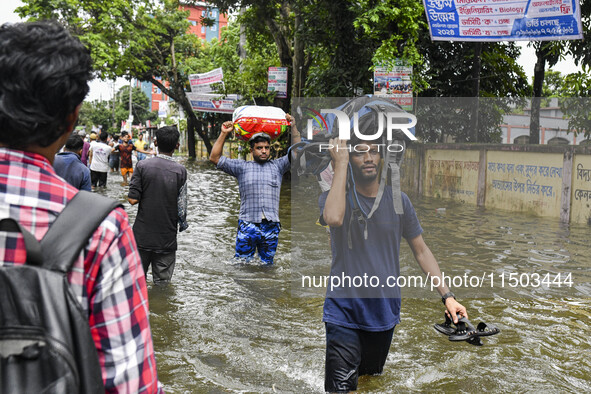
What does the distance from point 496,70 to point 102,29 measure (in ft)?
50.9

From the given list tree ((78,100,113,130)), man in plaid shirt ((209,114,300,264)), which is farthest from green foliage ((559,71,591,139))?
tree ((78,100,113,130))

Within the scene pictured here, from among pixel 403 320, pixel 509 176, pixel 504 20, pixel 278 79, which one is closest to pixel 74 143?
pixel 403 320

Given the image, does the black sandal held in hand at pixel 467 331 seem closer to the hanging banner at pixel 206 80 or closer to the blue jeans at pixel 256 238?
the blue jeans at pixel 256 238

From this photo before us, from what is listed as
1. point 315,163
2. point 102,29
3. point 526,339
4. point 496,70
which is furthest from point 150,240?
point 102,29

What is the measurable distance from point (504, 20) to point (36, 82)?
42.3 ft

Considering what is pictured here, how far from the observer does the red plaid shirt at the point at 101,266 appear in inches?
53.9

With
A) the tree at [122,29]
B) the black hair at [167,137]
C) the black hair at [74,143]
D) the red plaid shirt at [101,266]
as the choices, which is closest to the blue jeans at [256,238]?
the black hair at [167,137]

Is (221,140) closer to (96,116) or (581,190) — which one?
(581,190)

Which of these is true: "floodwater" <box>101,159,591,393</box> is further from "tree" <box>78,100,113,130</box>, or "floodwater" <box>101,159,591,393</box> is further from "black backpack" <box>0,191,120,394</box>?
"tree" <box>78,100,113,130</box>

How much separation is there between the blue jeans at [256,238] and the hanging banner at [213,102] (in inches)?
785

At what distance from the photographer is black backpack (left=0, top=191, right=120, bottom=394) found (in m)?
1.28

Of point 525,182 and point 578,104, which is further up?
point 578,104

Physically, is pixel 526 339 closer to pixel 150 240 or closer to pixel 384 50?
pixel 150 240

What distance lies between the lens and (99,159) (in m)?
17.3
